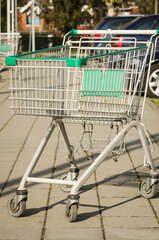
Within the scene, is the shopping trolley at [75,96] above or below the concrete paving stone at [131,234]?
above

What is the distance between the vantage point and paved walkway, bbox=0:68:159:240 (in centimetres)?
371

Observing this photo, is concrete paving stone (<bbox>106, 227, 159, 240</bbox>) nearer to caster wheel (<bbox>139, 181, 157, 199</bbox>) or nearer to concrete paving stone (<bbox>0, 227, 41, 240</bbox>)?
concrete paving stone (<bbox>0, 227, 41, 240</bbox>)

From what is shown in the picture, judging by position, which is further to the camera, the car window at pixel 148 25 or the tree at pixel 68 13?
the tree at pixel 68 13

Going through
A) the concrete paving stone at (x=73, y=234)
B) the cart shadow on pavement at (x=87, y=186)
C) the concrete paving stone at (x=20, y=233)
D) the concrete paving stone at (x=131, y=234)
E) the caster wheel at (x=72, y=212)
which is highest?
the caster wheel at (x=72, y=212)

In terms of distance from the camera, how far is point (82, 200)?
4414 mm

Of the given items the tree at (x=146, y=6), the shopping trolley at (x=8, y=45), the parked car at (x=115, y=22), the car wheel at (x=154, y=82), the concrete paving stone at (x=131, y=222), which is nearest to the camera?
the concrete paving stone at (x=131, y=222)

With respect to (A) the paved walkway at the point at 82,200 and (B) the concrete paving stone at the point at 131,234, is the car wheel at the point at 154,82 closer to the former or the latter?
(A) the paved walkway at the point at 82,200

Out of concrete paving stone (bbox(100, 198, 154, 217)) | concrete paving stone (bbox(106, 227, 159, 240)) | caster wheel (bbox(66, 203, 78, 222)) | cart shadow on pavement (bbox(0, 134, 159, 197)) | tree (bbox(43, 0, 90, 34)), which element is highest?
tree (bbox(43, 0, 90, 34))

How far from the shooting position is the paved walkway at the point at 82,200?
3715 millimetres

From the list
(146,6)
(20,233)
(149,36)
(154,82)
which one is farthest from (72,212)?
(146,6)

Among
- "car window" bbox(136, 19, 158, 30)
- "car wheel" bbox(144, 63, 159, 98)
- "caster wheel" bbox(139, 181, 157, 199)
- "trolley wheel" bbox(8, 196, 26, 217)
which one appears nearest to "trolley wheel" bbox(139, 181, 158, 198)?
"caster wheel" bbox(139, 181, 157, 199)

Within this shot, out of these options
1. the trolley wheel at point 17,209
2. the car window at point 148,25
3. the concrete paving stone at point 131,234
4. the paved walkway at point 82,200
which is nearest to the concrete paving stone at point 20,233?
the paved walkway at point 82,200

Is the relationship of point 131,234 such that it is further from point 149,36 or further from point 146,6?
point 146,6

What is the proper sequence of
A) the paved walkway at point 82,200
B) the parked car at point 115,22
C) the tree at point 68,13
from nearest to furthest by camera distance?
the paved walkway at point 82,200
the parked car at point 115,22
the tree at point 68,13
